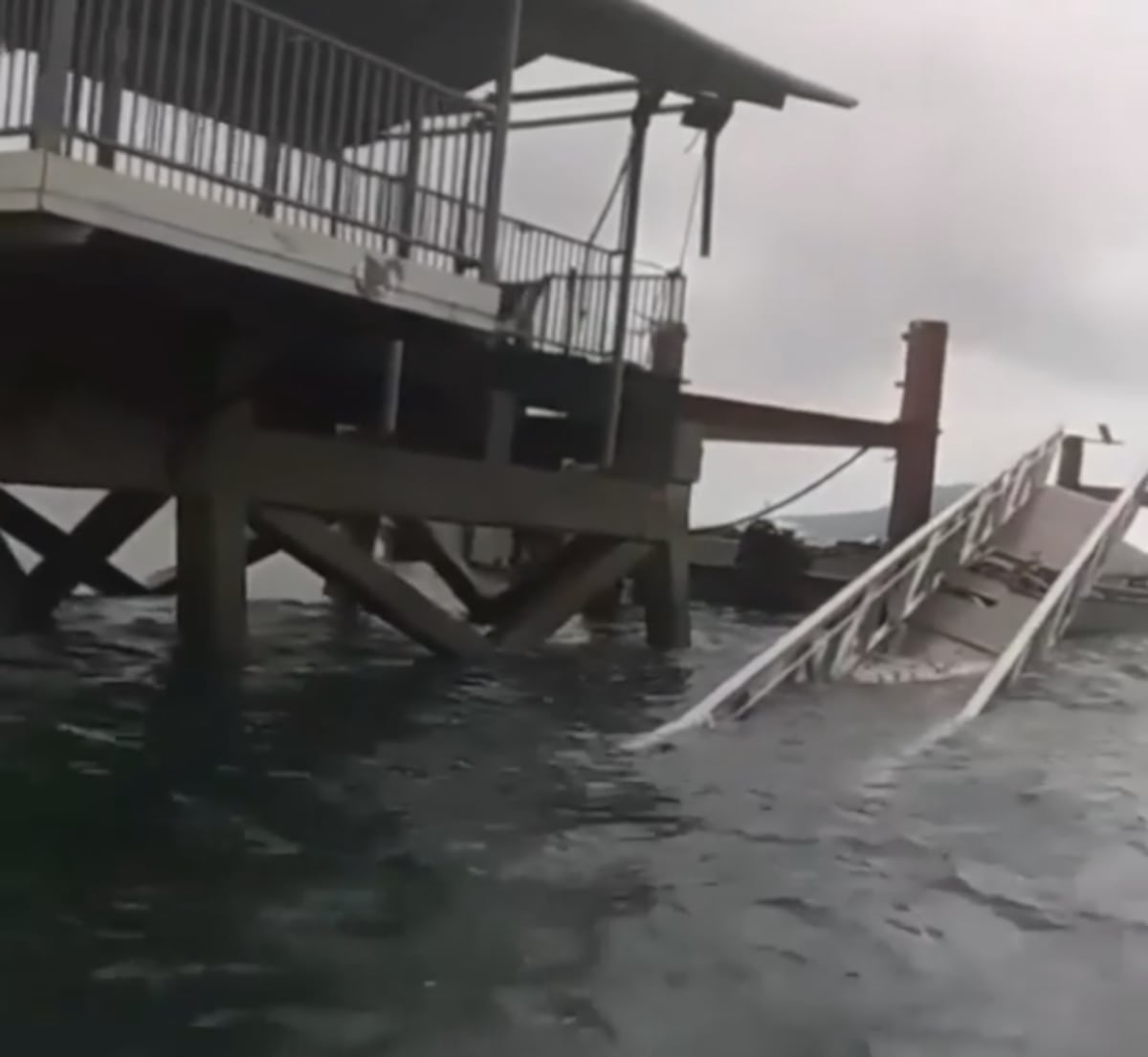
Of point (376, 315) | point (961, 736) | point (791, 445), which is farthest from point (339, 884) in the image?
point (791, 445)

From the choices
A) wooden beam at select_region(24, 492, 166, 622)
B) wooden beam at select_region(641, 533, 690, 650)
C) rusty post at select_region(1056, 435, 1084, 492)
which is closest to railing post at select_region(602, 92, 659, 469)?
wooden beam at select_region(641, 533, 690, 650)

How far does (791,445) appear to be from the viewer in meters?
18.3

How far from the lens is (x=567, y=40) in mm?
10992

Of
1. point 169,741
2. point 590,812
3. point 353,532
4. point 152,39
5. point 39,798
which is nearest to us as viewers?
point 39,798

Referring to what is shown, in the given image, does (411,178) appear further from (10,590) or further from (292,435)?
(10,590)

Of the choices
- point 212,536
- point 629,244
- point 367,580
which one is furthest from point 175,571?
point 629,244

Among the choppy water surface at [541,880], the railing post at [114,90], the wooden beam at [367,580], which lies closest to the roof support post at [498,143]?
the railing post at [114,90]

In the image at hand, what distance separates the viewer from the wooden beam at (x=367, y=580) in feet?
32.8

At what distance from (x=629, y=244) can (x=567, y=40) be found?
160 centimetres

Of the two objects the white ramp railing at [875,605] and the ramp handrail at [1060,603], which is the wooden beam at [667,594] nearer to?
the white ramp railing at [875,605]

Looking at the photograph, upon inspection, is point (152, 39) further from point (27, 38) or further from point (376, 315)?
point (27, 38)

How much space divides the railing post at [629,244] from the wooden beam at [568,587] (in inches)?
43.2

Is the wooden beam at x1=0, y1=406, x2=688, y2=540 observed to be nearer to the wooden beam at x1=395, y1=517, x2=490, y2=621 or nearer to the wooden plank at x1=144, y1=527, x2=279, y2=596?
the wooden beam at x1=395, y1=517, x2=490, y2=621

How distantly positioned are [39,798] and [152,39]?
22.2 feet
